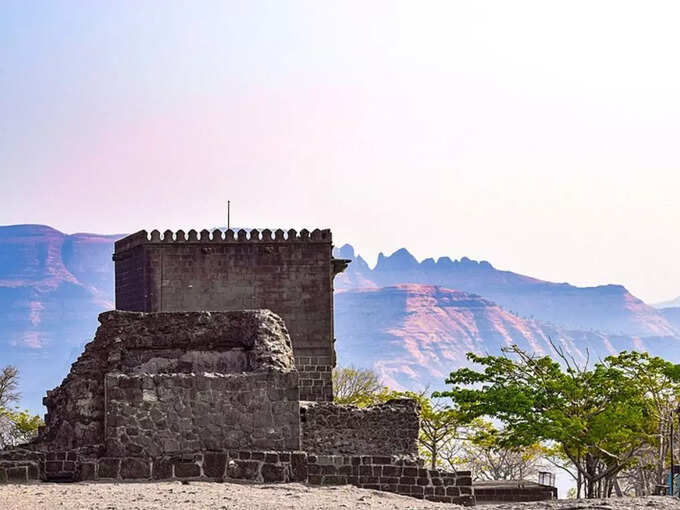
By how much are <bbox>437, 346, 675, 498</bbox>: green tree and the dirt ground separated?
15.5m

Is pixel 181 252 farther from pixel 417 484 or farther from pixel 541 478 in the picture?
pixel 417 484

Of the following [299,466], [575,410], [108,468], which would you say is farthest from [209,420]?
[575,410]

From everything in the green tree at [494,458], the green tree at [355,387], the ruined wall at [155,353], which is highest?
the green tree at [355,387]

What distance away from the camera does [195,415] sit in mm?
17625

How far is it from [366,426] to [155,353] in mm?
3437

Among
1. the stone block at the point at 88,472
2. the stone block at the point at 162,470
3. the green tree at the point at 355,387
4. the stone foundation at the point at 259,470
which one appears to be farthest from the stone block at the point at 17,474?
the green tree at the point at 355,387

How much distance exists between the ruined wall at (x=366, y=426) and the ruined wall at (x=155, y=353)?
45.2 inches

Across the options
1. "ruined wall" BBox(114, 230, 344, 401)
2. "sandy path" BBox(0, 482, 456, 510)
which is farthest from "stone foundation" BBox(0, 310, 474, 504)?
"ruined wall" BBox(114, 230, 344, 401)

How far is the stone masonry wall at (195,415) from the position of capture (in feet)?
57.5

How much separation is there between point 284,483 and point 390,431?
3.10 m

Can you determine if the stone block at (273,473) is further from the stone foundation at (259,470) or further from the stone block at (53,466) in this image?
the stone block at (53,466)

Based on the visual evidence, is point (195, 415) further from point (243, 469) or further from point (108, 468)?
point (108, 468)

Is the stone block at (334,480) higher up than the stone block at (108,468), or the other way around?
A: the stone block at (108,468)

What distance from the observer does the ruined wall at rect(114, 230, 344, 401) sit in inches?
1447
